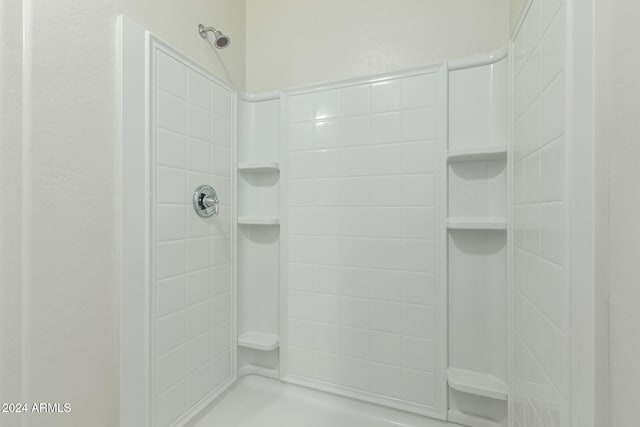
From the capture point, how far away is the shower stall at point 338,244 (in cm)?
90

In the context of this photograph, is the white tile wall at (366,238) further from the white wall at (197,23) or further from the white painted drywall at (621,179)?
the white painted drywall at (621,179)

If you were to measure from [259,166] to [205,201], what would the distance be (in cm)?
31

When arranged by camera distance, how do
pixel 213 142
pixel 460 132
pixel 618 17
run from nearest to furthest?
pixel 618 17 → pixel 460 132 → pixel 213 142

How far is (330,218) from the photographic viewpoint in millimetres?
1289

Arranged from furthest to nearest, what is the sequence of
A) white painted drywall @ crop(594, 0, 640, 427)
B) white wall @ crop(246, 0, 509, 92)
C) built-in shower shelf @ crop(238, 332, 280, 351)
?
built-in shower shelf @ crop(238, 332, 280, 351) < white wall @ crop(246, 0, 509, 92) < white painted drywall @ crop(594, 0, 640, 427)

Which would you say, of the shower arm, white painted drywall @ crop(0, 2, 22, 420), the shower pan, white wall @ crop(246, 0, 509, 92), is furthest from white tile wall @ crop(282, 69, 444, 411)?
white painted drywall @ crop(0, 2, 22, 420)

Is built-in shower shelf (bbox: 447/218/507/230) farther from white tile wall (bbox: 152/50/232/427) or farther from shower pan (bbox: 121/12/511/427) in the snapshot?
white tile wall (bbox: 152/50/232/427)

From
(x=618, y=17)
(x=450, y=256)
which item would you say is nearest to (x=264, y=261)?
(x=450, y=256)

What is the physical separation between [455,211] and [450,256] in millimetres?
176

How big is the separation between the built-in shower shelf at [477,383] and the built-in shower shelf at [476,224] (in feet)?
1.80

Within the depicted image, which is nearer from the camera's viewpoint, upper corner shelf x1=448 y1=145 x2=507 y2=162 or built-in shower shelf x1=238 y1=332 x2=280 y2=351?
upper corner shelf x1=448 y1=145 x2=507 y2=162

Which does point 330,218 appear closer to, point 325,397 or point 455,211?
point 455,211

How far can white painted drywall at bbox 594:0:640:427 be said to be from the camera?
0.44m

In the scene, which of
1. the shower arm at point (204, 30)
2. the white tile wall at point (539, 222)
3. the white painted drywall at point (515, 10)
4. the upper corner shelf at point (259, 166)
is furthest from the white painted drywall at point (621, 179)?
the shower arm at point (204, 30)
